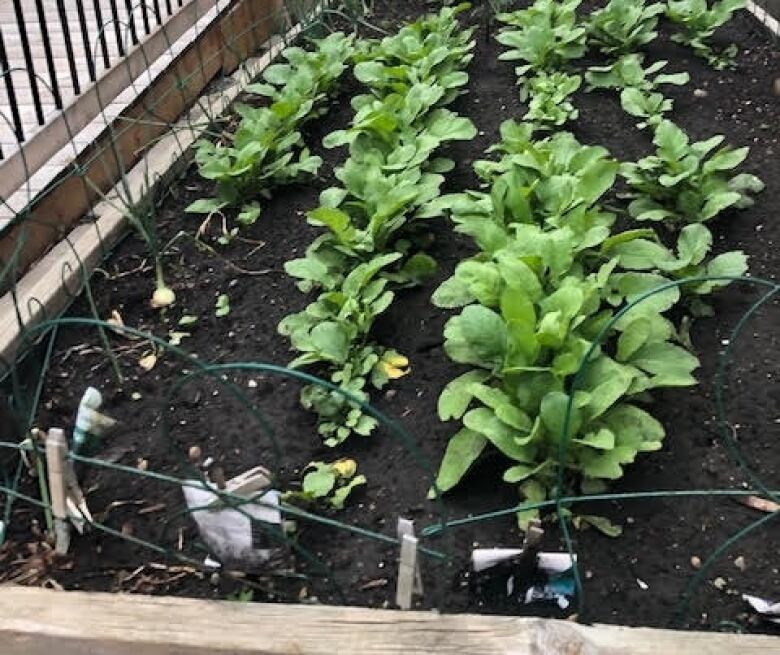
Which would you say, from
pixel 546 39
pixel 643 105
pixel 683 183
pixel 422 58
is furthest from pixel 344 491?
pixel 546 39

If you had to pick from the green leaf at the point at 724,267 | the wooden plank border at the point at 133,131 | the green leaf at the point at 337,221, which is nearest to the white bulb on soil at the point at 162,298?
the wooden plank border at the point at 133,131

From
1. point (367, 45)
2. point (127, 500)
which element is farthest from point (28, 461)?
point (367, 45)

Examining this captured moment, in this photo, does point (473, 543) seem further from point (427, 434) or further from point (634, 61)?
point (634, 61)

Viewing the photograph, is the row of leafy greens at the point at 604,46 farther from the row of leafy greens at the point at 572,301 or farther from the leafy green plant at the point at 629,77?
the row of leafy greens at the point at 572,301

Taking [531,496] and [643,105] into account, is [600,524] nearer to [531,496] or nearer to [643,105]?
[531,496]

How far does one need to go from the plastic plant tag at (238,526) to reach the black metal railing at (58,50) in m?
1.43

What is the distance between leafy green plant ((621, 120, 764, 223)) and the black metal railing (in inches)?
65.9

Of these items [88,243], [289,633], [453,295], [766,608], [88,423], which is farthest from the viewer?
[88,243]

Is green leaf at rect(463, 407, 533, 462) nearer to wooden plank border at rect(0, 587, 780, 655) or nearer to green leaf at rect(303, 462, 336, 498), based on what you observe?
green leaf at rect(303, 462, 336, 498)

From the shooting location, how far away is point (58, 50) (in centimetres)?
435

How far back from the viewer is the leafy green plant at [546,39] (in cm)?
395

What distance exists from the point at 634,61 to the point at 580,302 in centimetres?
185

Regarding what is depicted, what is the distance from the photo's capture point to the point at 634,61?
3.84m

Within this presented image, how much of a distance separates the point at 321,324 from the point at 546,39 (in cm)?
193
